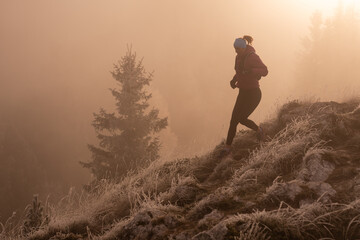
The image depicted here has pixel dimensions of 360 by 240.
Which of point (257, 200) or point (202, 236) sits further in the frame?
point (257, 200)

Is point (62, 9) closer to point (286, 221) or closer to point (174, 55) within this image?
point (174, 55)

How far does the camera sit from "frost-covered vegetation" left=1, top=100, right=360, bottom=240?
154 inches

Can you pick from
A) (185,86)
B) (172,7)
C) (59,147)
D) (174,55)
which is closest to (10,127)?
(59,147)

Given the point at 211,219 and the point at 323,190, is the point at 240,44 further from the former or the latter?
the point at 211,219

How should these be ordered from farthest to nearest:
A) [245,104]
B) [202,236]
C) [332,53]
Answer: [332,53] < [245,104] < [202,236]

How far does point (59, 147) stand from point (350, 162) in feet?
246

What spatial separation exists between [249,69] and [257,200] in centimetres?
359

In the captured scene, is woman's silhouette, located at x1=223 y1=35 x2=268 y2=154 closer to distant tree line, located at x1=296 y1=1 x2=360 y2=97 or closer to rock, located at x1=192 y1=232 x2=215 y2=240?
rock, located at x1=192 y1=232 x2=215 y2=240

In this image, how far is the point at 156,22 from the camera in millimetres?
129250

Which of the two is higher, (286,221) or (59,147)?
(59,147)

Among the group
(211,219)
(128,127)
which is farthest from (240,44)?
(128,127)

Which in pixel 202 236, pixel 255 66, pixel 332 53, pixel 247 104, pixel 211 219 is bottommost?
pixel 202 236

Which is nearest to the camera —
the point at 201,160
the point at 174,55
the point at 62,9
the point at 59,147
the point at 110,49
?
the point at 201,160

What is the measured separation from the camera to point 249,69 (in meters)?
7.75
